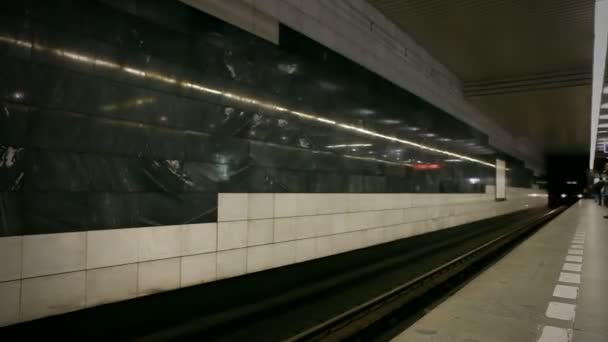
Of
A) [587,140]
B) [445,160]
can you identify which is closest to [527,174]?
[587,140]

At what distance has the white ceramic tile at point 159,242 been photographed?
14.3 ft

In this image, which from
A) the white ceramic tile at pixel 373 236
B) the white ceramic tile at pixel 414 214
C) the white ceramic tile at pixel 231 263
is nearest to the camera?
the white ceramic tile at pixel 231 263

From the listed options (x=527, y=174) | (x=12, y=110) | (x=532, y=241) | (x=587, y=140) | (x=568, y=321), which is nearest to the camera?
(x=12, y=110)

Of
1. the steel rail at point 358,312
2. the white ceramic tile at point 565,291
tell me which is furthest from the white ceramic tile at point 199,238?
the white ceramic tile at point 565,291

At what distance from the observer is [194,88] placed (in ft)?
16.1

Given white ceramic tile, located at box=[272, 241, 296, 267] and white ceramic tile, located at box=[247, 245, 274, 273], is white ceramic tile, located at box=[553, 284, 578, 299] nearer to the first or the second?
white ceramic tile, located at box=[272, 241, 296, 267]

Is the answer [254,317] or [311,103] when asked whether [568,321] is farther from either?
[311,103]

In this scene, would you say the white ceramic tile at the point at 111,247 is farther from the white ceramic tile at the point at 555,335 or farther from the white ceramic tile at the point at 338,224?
the white ceramic tile at the point at 555,335

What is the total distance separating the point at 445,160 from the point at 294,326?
1074 cm

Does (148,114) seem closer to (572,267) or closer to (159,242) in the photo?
(159,242)

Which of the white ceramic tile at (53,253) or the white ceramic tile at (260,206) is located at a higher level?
the white ceramic tile at (260,206)

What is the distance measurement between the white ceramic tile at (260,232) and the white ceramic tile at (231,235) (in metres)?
0.10

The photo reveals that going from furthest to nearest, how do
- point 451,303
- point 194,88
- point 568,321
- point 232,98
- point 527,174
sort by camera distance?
point 527,174, point 232,98, point 194,88, point 451,303, point 568,321

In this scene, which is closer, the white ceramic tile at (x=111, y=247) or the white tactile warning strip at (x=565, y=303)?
the white tactile warning strip at (x=565, y=303)
